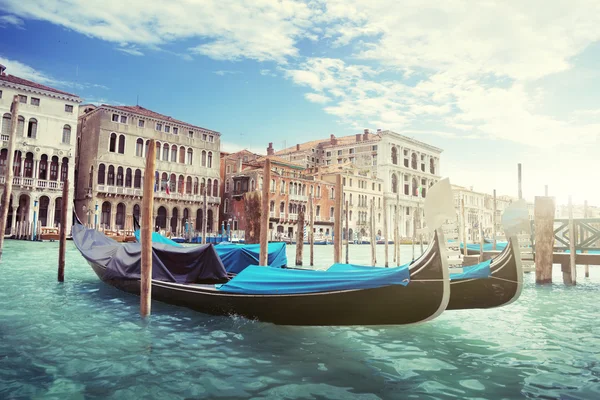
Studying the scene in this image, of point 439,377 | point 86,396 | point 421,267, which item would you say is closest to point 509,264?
point 421,267

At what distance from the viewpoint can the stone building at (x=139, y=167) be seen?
24.2m

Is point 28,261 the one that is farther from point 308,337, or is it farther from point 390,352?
point 390,352

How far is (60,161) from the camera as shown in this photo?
2305cm

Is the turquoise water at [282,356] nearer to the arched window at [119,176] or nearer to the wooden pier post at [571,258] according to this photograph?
the wooden pier post at [571,258]

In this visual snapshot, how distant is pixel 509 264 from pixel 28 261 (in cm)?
1177

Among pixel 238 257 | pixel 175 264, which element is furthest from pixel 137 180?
pixel 175 264

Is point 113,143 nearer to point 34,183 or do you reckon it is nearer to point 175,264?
point 34,183

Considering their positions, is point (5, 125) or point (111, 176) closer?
point (5, 125)

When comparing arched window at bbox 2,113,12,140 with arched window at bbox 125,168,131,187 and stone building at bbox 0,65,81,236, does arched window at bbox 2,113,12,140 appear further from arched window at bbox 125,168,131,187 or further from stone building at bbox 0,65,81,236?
arched window at bbox 125,168,131,187

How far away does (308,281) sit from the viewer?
4105 mm

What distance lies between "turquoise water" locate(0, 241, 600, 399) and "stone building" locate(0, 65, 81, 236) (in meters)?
18.8

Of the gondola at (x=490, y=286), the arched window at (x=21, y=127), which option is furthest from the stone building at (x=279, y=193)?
the gondola at (x=490, y=286)

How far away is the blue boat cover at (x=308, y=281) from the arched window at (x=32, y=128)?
22.0 meters

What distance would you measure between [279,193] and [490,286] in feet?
86.8
